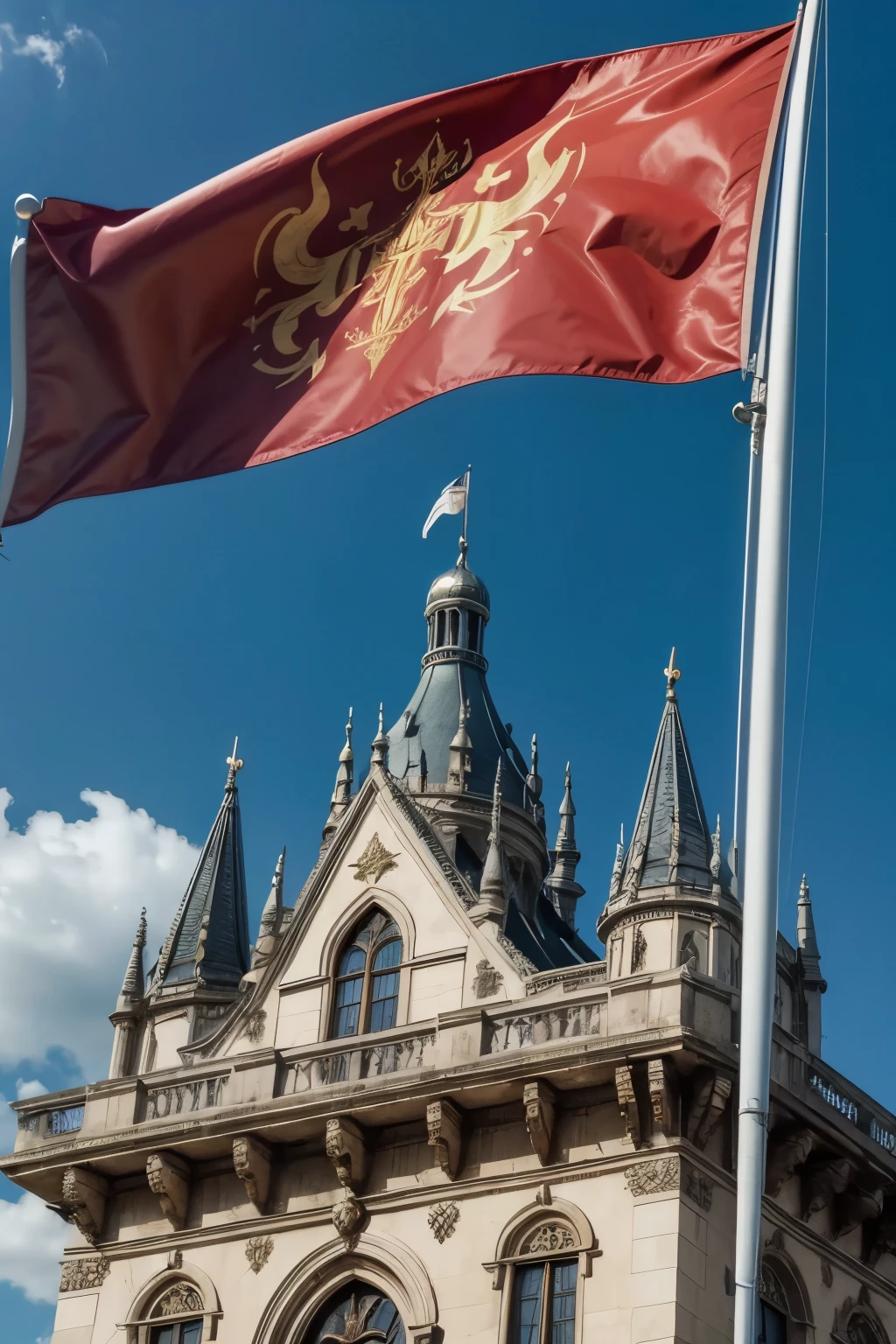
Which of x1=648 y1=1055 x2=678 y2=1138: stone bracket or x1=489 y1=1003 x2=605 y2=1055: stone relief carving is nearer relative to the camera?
x1=648 y1=1055 x2=678 y2=1138: stone bracket

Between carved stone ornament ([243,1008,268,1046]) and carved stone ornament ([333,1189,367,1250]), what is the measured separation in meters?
4.34

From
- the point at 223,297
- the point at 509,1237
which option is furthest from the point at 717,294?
the point at 509,1237

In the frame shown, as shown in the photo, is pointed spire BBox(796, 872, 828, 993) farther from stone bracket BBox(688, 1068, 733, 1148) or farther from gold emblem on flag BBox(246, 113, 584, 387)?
gold emblem on flag BBox(246, 113, 584, 387)

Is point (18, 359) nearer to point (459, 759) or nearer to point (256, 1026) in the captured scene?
point (256, 1026)

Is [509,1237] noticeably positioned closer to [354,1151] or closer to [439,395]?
[354,1151]

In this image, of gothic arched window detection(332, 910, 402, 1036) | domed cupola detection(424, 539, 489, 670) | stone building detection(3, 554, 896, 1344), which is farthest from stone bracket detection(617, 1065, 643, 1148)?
domed cupola detection(424, 539, 489, 670)

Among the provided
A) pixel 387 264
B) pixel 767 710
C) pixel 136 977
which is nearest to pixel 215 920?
pixel 136 977

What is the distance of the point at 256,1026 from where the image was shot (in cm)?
3522

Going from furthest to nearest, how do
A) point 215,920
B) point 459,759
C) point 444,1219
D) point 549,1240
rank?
point 459,759
point 215,920
point 444,1219
point 549,1240

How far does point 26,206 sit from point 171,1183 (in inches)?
748

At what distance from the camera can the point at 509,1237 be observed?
29984mm

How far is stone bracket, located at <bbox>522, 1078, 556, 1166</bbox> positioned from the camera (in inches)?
1174

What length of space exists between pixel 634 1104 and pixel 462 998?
4634 mm

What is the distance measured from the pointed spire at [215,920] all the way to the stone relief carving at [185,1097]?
157 inches
